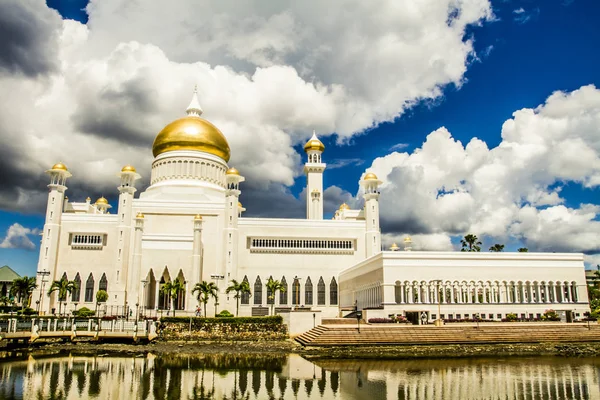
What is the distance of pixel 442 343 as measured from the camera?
32.4 m

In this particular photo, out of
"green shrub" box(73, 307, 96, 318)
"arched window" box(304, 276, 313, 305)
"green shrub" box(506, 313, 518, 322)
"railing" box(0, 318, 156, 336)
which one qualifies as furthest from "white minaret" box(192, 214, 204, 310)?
"green shrub" box(506, 313, 518, 322)

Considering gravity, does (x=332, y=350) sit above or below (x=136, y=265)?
below

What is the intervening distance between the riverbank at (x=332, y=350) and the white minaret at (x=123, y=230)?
1214cm

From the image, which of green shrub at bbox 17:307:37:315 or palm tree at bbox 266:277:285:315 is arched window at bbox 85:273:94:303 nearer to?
green shrub at bbox 17:307:37:315

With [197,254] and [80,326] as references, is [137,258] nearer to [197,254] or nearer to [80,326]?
[197,254]

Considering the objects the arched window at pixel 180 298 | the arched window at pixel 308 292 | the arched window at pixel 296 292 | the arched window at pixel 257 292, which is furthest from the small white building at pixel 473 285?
the arched window at pixel 180 298

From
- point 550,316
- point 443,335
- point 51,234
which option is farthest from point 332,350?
point 51,234

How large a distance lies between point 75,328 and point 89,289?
45.0ft

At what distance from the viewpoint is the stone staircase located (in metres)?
32.2

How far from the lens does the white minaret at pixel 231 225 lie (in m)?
49.5

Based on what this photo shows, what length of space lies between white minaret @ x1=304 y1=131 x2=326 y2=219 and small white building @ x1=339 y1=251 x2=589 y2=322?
59.4ft

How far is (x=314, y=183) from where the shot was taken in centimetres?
6112

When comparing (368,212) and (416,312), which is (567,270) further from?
(368,212)

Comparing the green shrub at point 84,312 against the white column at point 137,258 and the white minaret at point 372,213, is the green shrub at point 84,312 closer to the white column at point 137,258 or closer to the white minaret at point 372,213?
the white column at point 137,258
